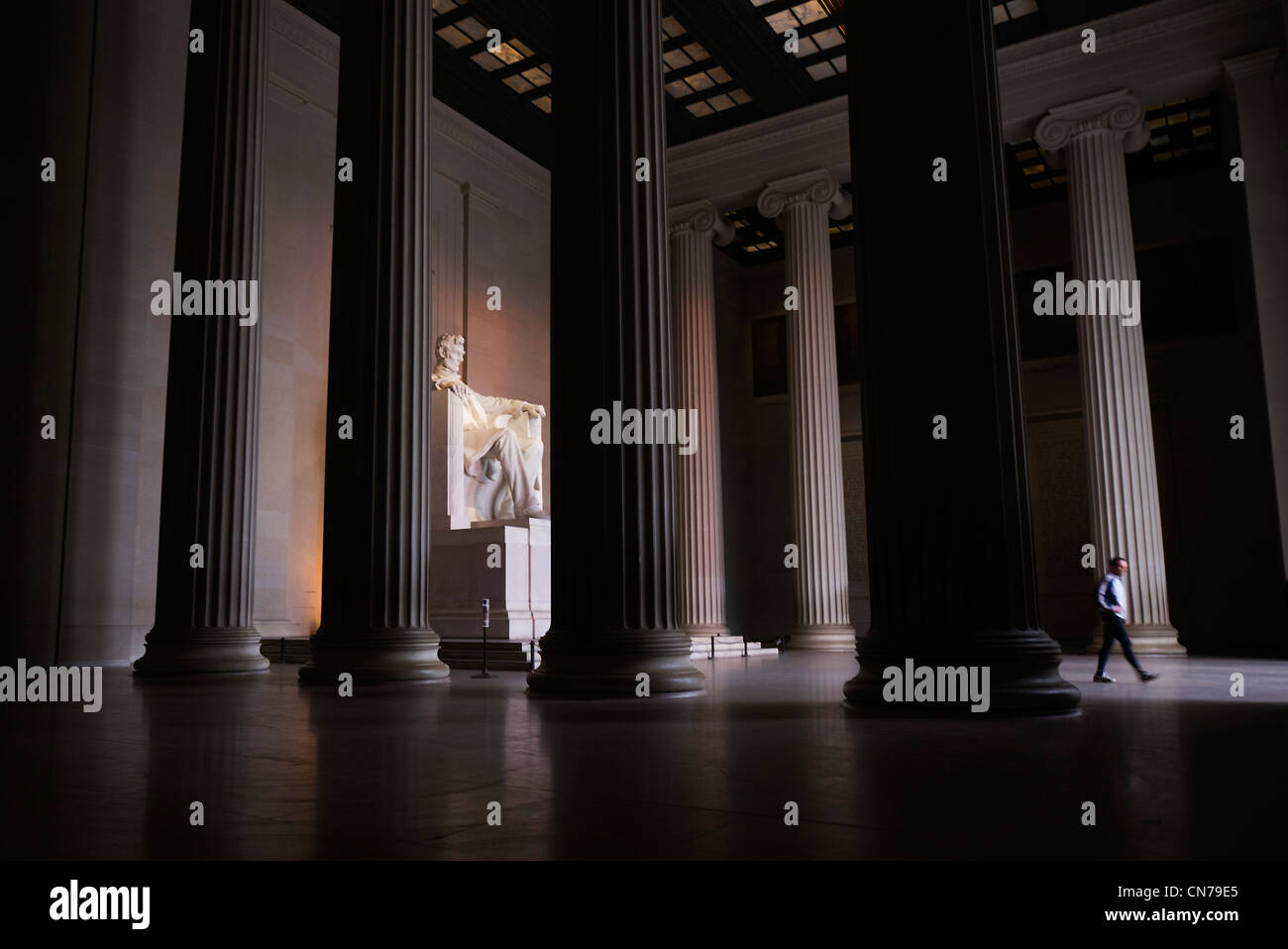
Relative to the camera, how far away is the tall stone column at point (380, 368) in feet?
33.6

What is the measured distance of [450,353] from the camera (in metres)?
16.3

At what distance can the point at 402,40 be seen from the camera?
11133 millimetres

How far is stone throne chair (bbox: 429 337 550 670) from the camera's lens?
45.4 feet

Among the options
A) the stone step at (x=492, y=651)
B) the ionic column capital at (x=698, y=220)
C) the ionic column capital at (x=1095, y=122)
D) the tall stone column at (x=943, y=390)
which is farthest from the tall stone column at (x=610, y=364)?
the ionic column capital at (x=698, y=220)

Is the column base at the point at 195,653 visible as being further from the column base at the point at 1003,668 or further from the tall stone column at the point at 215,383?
the column base at the point at 1003,668

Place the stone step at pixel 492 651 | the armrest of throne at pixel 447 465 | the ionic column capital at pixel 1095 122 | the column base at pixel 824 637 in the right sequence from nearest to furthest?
the stone step at pixel 492 651 → the armrest of throne at pixel 447 465 → the ionic column capital at pixel 1095 122 → the column base at pixel 824 637

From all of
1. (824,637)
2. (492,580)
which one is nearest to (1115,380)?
(824,637)

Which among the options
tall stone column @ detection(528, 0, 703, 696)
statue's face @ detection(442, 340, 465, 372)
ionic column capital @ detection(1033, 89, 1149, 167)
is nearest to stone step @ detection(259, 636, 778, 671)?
tall stone column @ detection(528, 0, 703, 696)

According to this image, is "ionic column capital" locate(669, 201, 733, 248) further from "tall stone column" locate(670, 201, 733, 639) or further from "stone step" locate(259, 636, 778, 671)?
"stone step" locate(259, 636, 778, 671)

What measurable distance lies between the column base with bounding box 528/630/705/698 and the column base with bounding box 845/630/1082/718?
237 centimetres

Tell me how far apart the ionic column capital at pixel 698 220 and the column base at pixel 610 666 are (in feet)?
55.7

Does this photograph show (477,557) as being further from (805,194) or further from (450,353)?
(805,194)

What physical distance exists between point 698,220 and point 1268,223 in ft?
39.2
